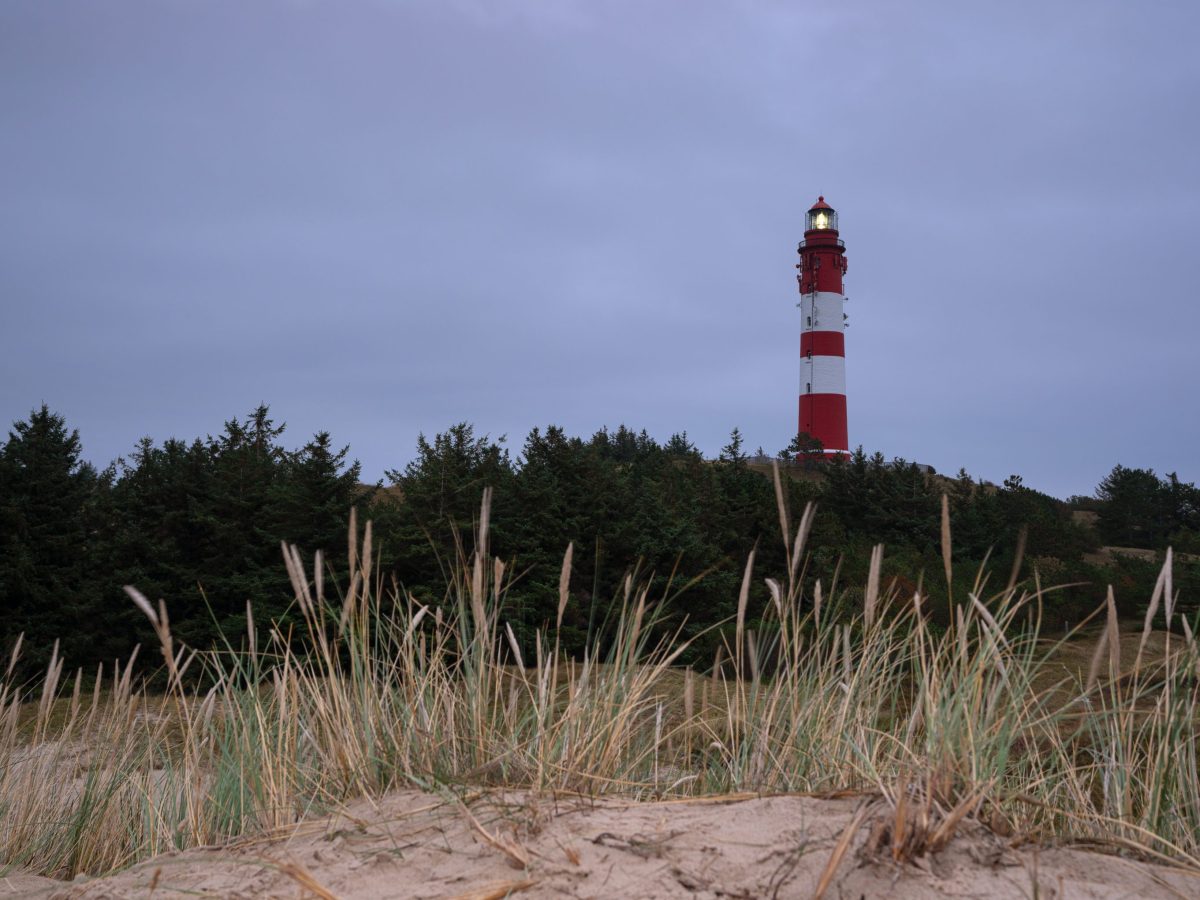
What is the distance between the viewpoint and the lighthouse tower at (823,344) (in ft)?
143

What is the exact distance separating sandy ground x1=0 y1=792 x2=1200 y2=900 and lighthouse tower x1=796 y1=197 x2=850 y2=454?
4204cm

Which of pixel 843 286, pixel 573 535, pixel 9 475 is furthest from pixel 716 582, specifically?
pixel 843 286

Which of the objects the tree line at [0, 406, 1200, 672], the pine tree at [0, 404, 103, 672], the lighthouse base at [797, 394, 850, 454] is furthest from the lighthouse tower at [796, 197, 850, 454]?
the pine tree at [0, 404, 103, 672]

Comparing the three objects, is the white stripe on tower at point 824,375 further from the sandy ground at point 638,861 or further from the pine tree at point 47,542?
the sandy ground at point 638,861

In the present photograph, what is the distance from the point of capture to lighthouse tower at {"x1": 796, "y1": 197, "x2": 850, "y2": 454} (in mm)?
43562

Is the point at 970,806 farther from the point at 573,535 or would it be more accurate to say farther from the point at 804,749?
the point at 573,535

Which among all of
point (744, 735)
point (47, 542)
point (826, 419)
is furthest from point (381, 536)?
point (826, 419)

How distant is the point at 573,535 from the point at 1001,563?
9.76 metres

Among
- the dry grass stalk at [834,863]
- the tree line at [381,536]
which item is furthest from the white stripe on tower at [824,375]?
the dry grass stalk at [834,863]

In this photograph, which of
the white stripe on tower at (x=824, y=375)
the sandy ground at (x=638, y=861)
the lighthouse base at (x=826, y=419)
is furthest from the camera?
the white stripe on tower at (x=824, y=375)

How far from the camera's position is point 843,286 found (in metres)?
45.2

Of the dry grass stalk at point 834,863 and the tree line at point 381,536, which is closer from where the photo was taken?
the dry grass stalk at point 834,863

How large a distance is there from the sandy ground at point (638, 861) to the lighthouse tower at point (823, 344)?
42036mm

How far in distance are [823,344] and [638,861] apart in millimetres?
43320
